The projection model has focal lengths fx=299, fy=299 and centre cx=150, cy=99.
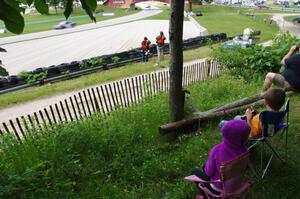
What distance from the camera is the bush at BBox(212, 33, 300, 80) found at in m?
10.2

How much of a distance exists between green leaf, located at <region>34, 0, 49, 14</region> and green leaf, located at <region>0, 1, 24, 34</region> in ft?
0.70

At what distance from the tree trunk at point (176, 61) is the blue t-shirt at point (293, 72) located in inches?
114

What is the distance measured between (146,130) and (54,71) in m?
11.4

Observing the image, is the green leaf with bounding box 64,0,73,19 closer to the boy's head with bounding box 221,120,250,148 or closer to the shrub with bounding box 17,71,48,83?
the boy's head with bounding box 221,120,250,148

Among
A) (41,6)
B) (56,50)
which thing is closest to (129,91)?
(41,6)

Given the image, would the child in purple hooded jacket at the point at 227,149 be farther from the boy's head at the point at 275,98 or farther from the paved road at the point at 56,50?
the paved road at the point at 56,50

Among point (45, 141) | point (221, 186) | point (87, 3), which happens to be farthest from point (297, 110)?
point (87, 3)

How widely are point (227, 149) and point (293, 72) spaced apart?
4598mm

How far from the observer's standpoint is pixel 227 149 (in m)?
3.24

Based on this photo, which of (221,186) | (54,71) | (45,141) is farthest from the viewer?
(54,71)

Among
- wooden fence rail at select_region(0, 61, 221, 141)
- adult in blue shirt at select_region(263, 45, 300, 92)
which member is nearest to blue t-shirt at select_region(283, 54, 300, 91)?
adult in blue shirt at select_region(263, 45, 300, 92)

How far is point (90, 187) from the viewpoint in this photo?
436cm

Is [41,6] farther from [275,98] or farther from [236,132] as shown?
[275,98]

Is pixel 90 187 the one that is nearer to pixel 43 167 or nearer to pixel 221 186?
pixel 43 167
